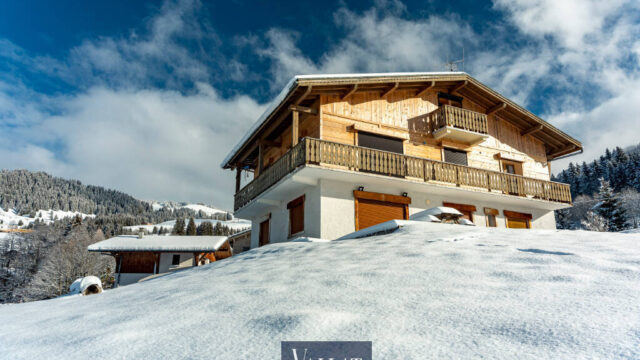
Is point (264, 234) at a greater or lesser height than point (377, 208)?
lesser

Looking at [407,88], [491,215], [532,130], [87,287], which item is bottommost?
[87,287]

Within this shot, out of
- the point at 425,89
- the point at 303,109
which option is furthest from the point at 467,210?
the point at 303,109

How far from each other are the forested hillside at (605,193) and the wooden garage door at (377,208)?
29186 mm

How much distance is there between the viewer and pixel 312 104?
48.6ft

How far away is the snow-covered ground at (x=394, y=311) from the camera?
261cm

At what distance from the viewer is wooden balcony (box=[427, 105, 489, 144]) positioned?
16.5 meters

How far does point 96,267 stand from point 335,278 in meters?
55.9

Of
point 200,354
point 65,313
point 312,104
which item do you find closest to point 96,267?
point 312,104

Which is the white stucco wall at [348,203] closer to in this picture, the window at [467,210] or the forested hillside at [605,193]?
the window at [467,210]

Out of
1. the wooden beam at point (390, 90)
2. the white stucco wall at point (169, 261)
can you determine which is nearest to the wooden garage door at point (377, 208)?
the wooden beam at point (390, 90)

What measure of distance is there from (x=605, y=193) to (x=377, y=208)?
3377 centimetres

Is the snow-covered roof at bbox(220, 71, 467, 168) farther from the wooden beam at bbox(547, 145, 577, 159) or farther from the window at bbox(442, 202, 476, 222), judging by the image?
the wooden beam at bbox(547, 145, 577, 159)

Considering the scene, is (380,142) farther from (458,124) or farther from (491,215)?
(491,215)

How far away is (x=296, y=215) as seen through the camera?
589 inches
